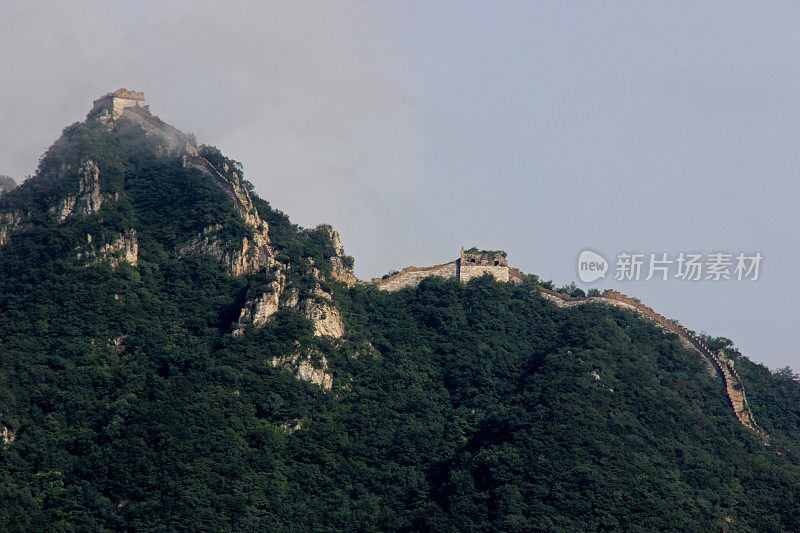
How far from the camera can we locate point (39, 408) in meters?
66.7

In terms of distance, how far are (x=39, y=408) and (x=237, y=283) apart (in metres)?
16.9

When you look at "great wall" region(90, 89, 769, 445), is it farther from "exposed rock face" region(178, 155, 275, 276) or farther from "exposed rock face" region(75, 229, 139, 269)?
"exposed rock face" region(75, 229, 139, 269)

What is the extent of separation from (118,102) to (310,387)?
112 ft

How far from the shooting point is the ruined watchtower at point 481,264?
85.5 m

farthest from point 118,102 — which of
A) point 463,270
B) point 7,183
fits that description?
point 463,270

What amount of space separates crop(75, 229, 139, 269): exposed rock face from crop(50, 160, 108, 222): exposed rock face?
348 cm

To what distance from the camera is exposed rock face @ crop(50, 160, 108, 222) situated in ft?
261

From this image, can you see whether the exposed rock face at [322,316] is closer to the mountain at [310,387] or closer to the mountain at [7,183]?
the mountain at [310,387]

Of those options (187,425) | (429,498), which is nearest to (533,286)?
(429,498)

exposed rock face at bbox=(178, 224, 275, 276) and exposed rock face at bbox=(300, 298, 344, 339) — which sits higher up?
exposed rock face at bbox=(178, 224, 275, 276)

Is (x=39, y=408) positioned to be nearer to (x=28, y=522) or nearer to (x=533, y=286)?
(x=28, y=522)

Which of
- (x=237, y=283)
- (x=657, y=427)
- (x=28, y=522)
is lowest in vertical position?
(x=28, y=522)

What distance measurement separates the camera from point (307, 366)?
238ft

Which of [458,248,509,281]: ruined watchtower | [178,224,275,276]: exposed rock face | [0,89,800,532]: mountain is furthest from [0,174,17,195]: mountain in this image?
[458,248,509,281]: ruined watchtower
